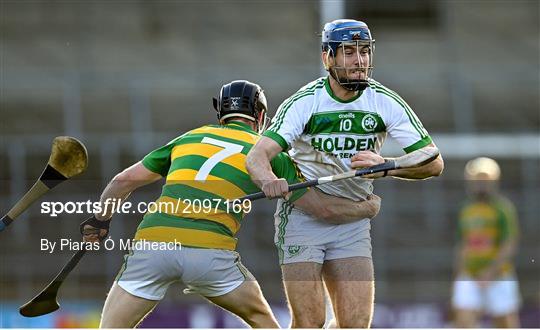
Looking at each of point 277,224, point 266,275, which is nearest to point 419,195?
point 266,275

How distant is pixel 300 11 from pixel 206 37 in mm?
1189

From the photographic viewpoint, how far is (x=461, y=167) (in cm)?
1237

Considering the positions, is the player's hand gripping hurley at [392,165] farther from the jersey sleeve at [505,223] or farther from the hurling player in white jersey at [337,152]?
the jersey sleeve at [505,223]

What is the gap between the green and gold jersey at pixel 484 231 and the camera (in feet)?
30.5

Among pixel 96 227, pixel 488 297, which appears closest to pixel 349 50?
pixel 96 227

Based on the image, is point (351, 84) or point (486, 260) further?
point (486, 260)

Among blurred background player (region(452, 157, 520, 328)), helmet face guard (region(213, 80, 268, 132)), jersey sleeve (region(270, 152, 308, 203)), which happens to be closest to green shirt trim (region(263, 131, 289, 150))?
jersey sleeve (region(270, 152, 308, 203))

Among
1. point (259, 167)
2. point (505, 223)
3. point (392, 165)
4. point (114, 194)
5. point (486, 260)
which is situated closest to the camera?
point (259, 167)

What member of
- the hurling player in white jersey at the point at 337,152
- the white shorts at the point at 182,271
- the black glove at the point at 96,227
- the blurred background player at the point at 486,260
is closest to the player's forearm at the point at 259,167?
the hurling player in white jersey at the point at 337,152

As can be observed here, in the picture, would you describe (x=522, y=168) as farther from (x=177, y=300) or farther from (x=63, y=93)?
(x=63, y=93)

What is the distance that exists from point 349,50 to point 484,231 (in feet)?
14.7

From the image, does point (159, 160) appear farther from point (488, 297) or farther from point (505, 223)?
point (488, 297)

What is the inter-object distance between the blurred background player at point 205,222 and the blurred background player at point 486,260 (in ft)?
13.5

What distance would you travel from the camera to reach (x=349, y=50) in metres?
5.18
